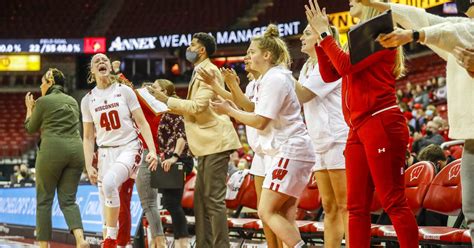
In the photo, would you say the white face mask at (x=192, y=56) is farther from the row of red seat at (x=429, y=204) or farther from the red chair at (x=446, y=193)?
the red chair at (x=446, y=193)

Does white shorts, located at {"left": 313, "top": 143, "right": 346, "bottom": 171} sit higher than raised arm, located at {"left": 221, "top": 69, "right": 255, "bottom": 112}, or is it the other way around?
raised arm, located at {"left": 221, "top": 69, "right": 255, "bottom": 112}

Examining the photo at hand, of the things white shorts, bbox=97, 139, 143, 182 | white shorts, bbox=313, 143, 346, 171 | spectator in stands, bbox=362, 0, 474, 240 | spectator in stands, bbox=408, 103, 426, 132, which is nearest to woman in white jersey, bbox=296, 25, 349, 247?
white shorts, bbox=313, 143, 346, 171

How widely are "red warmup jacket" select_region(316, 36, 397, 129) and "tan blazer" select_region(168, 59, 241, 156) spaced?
177cm

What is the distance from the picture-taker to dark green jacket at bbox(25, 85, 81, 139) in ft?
23.9

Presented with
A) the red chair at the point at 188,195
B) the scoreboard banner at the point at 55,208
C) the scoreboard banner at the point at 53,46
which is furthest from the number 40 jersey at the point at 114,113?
the scoreboard banner at the point at 53,46

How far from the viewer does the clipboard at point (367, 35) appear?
363 cm

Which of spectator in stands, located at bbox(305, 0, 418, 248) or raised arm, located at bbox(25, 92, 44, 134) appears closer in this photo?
spectator in stands, located at bbox(305, 0, 418, 248)

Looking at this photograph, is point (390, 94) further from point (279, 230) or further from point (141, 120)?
point (141, 120)

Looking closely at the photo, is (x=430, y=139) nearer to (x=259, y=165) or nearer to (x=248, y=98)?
(x=259, y=165)

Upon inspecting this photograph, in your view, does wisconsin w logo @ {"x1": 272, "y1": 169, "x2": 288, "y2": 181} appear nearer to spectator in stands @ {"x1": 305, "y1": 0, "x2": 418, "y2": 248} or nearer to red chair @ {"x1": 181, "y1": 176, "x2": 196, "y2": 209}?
spectator in stands @ {"x1": 305, "y1": 0, "x2": 418, "y2": 248}

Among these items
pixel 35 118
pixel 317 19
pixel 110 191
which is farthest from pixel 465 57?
pixel 35 118

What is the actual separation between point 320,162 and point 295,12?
1762 cm

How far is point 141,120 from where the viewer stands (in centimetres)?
656

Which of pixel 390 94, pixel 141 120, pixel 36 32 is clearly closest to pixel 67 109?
pixel 141 120
